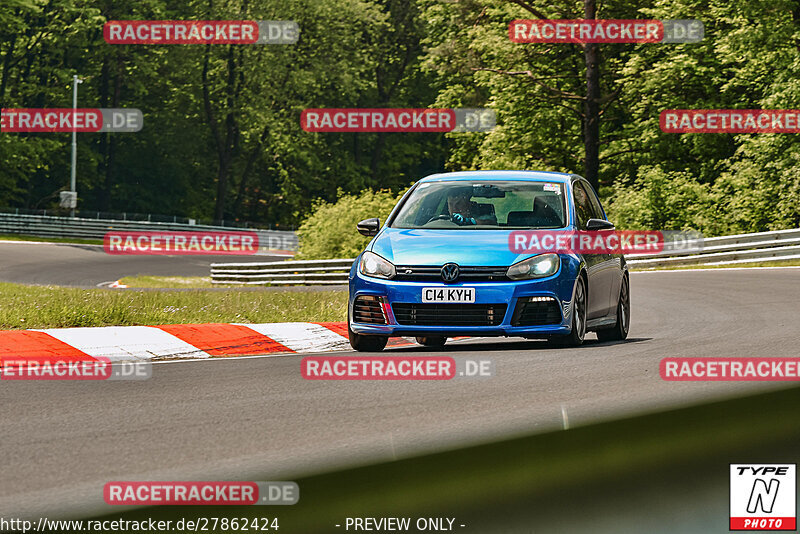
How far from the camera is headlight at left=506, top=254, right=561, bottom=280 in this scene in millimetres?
10773

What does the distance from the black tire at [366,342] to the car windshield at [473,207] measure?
116 cm

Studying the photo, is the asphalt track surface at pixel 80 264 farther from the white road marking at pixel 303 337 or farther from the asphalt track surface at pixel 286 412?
the asphalt track surface at pixel 286 412

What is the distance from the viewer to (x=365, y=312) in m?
11.1

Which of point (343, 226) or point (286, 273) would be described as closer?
point (286, 273)

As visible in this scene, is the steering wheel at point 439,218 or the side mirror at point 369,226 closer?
the side mirror at point 369,226

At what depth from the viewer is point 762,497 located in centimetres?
485

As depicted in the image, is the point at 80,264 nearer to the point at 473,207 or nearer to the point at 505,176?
the point at 505,176

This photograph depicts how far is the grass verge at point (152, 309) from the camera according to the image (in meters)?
14.0

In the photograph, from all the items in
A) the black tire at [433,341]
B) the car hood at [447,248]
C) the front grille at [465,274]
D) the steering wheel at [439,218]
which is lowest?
the black tire at [433,341]

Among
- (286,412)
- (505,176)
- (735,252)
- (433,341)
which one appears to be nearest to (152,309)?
(433,341)

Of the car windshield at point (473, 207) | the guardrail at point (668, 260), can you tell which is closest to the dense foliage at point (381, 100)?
the guardrail at point (668, 260)

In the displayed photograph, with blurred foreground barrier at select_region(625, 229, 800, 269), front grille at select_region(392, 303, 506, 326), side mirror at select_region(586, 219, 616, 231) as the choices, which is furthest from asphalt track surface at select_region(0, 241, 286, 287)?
front grille at select_region(392, 303, 506, 326)

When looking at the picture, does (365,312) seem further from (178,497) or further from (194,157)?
(194,157)

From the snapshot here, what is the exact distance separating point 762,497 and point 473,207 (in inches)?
288
